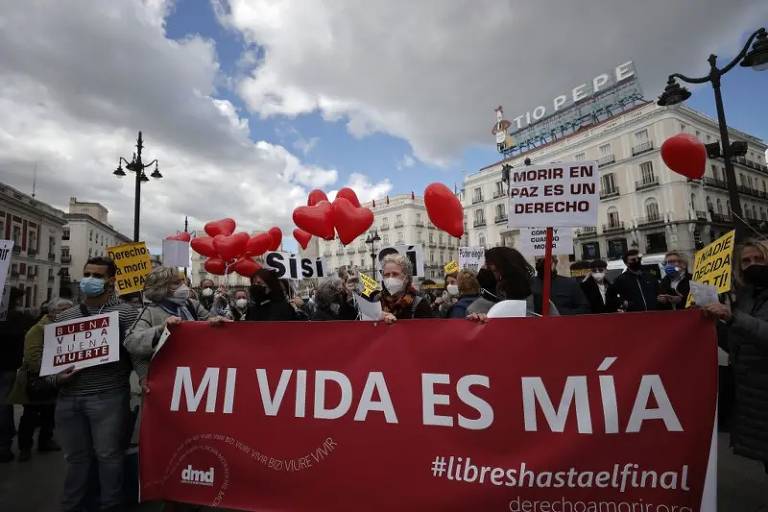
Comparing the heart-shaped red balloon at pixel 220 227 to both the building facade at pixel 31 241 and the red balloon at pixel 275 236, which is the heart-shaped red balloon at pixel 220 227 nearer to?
the red balloon at pixel 275 236

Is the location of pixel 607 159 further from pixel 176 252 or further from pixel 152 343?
pixel 152 343

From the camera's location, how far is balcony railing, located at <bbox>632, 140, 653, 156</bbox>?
31.6 m

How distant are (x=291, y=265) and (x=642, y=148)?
110ft

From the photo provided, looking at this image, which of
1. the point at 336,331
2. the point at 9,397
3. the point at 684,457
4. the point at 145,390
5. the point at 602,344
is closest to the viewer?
the point at 684,457

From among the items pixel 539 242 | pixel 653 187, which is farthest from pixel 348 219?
pixel 653 187

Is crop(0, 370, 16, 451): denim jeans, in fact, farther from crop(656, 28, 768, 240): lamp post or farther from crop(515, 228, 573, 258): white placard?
crop(656, 28, 768, 240): lamp post

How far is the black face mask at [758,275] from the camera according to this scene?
253 centimetres

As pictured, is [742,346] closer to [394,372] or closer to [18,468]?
[394,372]

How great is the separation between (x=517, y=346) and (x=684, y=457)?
964 millimetres

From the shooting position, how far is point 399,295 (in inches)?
138

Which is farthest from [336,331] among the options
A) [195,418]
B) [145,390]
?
[145,390]

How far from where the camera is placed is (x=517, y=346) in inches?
92.7

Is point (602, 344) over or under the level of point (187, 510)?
over

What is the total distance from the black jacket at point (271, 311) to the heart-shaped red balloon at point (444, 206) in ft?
19.3
